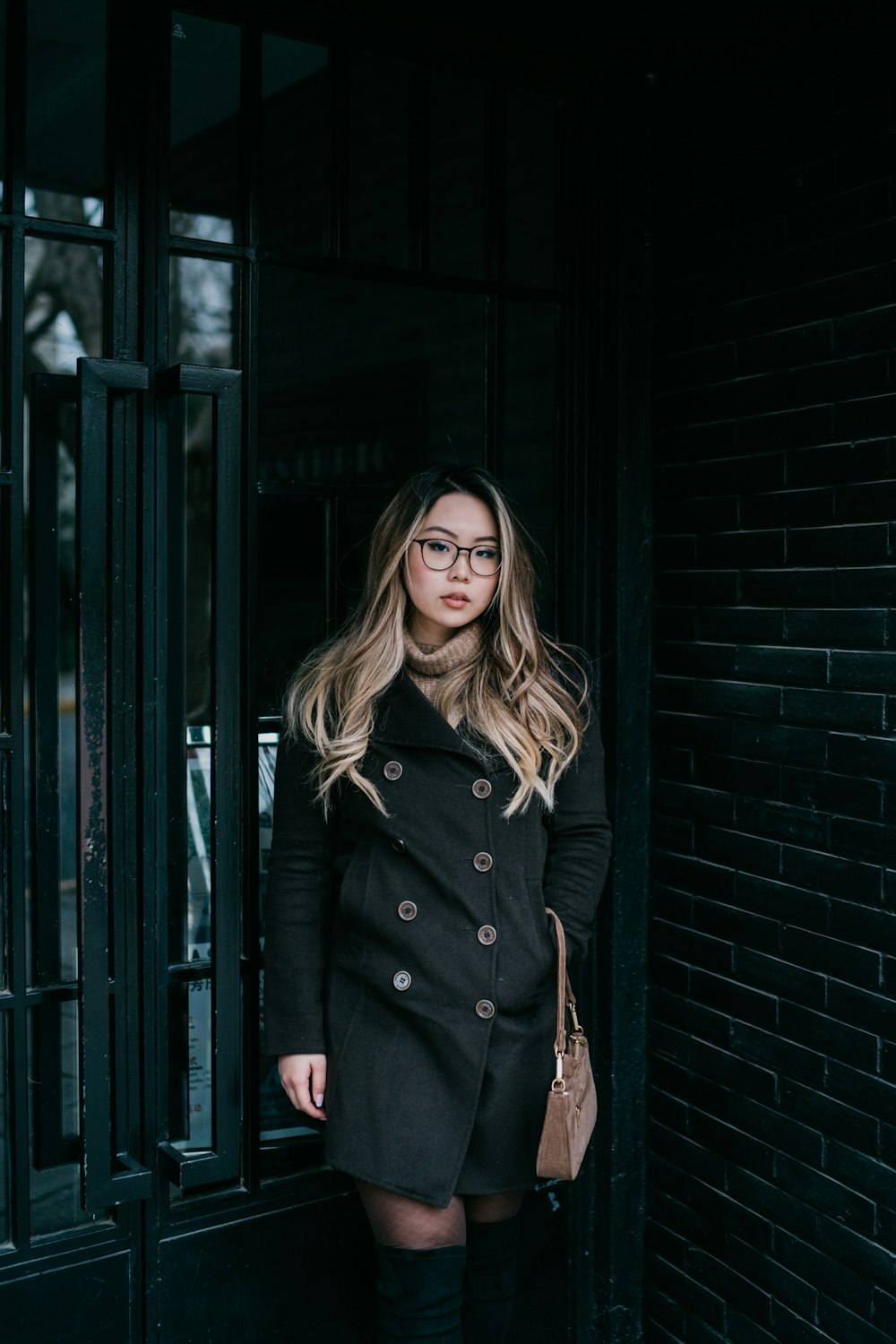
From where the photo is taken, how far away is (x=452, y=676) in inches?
100

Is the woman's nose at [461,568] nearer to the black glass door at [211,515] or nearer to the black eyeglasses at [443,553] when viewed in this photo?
the black eyeglasses at [443,553]

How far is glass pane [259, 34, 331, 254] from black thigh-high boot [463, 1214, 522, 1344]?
6.91ft

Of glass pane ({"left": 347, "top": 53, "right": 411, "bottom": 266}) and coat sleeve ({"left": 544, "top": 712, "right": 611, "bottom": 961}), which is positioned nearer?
coat sleeve ({"left": 544, "top": 712, "right": 611, "bottom": 961})

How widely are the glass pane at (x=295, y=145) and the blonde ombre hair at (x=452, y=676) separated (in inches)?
25.9

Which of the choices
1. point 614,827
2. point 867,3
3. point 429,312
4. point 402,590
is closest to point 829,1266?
point 614,827

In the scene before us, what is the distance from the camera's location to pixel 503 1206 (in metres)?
2.56

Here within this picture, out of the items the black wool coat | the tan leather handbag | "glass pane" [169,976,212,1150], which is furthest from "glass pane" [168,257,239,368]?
the tan leather handbag

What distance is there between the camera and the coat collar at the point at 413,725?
244 centimetres

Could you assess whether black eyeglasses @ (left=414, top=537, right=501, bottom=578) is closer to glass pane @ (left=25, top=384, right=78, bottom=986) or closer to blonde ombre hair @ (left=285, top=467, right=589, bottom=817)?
blonde ombre hair @ (left=285, top=467, right=589, bottom=817)

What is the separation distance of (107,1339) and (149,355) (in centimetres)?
200

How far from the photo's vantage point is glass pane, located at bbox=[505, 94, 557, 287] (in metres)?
3.03

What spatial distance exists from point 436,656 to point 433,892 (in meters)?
0.47

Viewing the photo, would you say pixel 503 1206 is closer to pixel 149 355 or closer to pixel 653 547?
pixel 653 547

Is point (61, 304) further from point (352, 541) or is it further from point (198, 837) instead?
point (198, 837)
